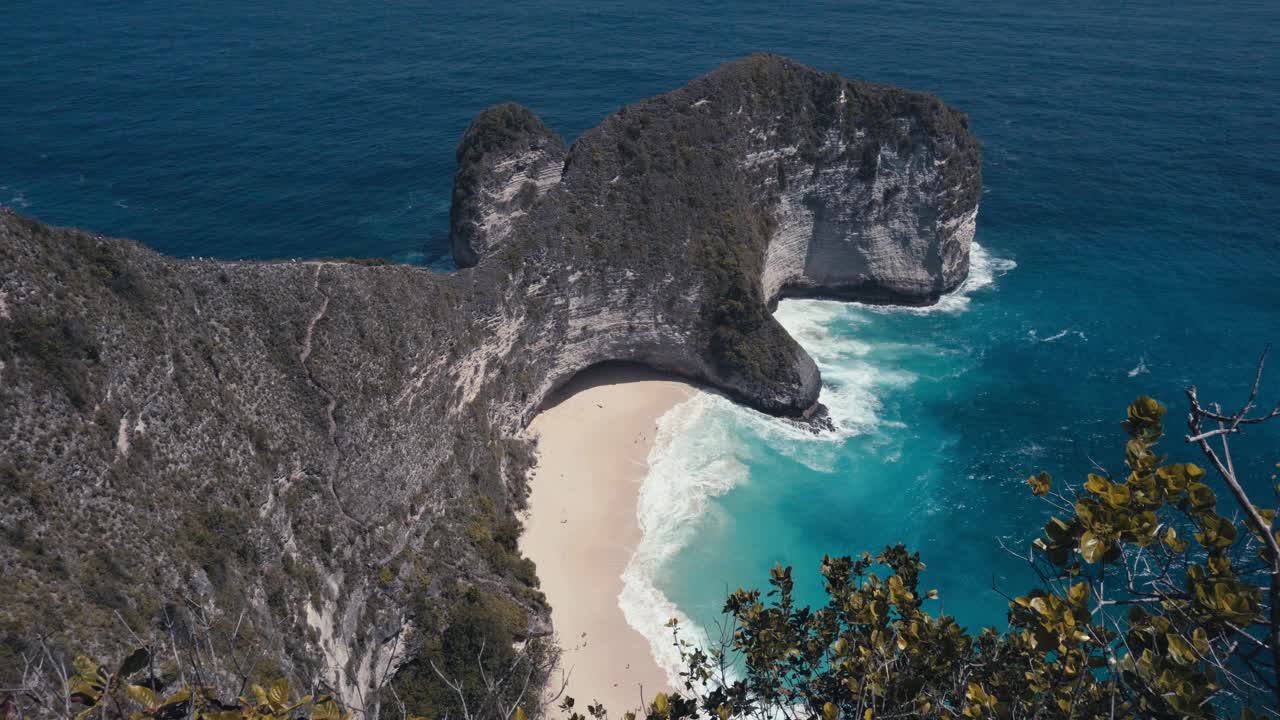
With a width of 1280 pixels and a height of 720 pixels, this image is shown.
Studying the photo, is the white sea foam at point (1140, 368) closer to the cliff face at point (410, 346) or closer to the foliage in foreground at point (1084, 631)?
the cliff face at point (410, 346)

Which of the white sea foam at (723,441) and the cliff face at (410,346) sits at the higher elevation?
the cliff face at (410,346)

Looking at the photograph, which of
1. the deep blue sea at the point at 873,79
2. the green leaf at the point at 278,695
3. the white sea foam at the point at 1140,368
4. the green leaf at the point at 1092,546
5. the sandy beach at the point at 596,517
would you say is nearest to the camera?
the green leaf at the point at 1092,546

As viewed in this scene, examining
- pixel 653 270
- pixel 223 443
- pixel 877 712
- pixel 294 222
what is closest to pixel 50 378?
pixel 223 443

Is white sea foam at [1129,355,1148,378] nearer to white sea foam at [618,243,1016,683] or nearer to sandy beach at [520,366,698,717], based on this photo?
white sea foam at [618,243,1016,683]

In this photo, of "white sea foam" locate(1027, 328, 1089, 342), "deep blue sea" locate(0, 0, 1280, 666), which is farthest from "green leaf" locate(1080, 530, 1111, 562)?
"white sea foam" locate(1027, 328, 1089, 342)

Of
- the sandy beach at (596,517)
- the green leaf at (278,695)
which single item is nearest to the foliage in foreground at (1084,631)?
the green leaf at (278,695)

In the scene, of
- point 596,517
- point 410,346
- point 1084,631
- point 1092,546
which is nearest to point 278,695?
point 1092,546

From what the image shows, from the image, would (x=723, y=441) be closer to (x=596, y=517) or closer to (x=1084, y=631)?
(x=596, y=517)
